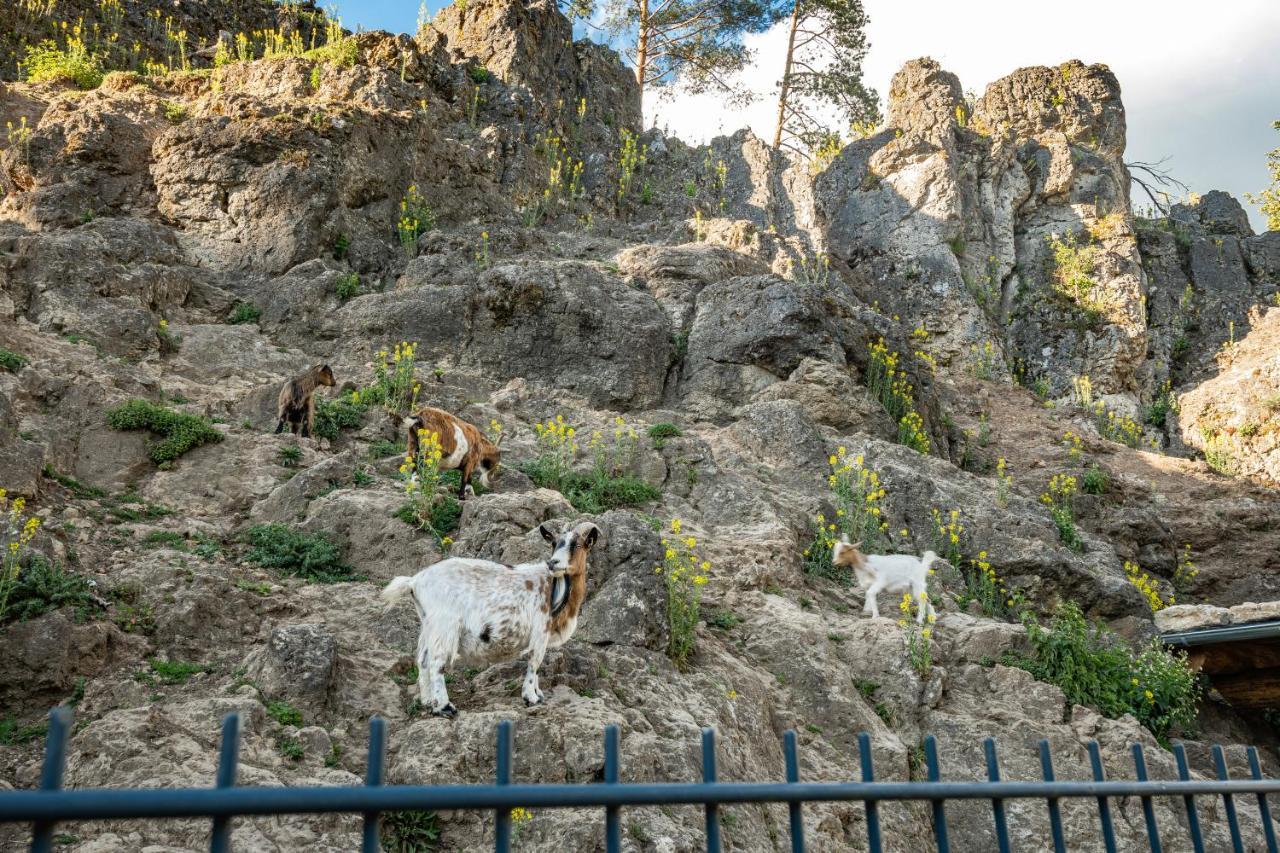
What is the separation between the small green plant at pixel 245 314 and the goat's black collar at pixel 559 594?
34.5 ft

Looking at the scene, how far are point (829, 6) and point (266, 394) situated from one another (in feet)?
76.9

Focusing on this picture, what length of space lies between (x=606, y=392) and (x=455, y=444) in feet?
15.9

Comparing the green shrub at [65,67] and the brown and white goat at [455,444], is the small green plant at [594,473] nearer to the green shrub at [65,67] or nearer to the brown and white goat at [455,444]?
the brown and white goat at [455,444]

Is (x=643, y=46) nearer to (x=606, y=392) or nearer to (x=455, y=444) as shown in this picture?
(x=606, y=392)

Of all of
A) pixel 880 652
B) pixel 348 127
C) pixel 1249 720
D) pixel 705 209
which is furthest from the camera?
pixel 705 209

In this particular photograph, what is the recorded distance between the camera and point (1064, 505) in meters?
14.5

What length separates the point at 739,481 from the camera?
1221 centimetres

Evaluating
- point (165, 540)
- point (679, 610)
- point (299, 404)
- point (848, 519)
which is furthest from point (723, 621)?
point (299, 404)

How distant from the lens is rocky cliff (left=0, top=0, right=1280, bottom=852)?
6.89m

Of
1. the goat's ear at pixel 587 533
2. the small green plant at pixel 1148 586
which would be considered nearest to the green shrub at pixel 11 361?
the goat's ear at pixel 587 533

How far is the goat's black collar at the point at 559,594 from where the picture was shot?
692 centimetres

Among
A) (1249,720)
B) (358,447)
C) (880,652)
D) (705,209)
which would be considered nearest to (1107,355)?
(705,209)

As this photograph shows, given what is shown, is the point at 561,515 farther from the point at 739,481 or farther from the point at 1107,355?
the point at 1107,355

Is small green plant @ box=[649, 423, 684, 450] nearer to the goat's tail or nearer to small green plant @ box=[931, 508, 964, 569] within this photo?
small green plant @ box=[931, 508, 964, 569]
